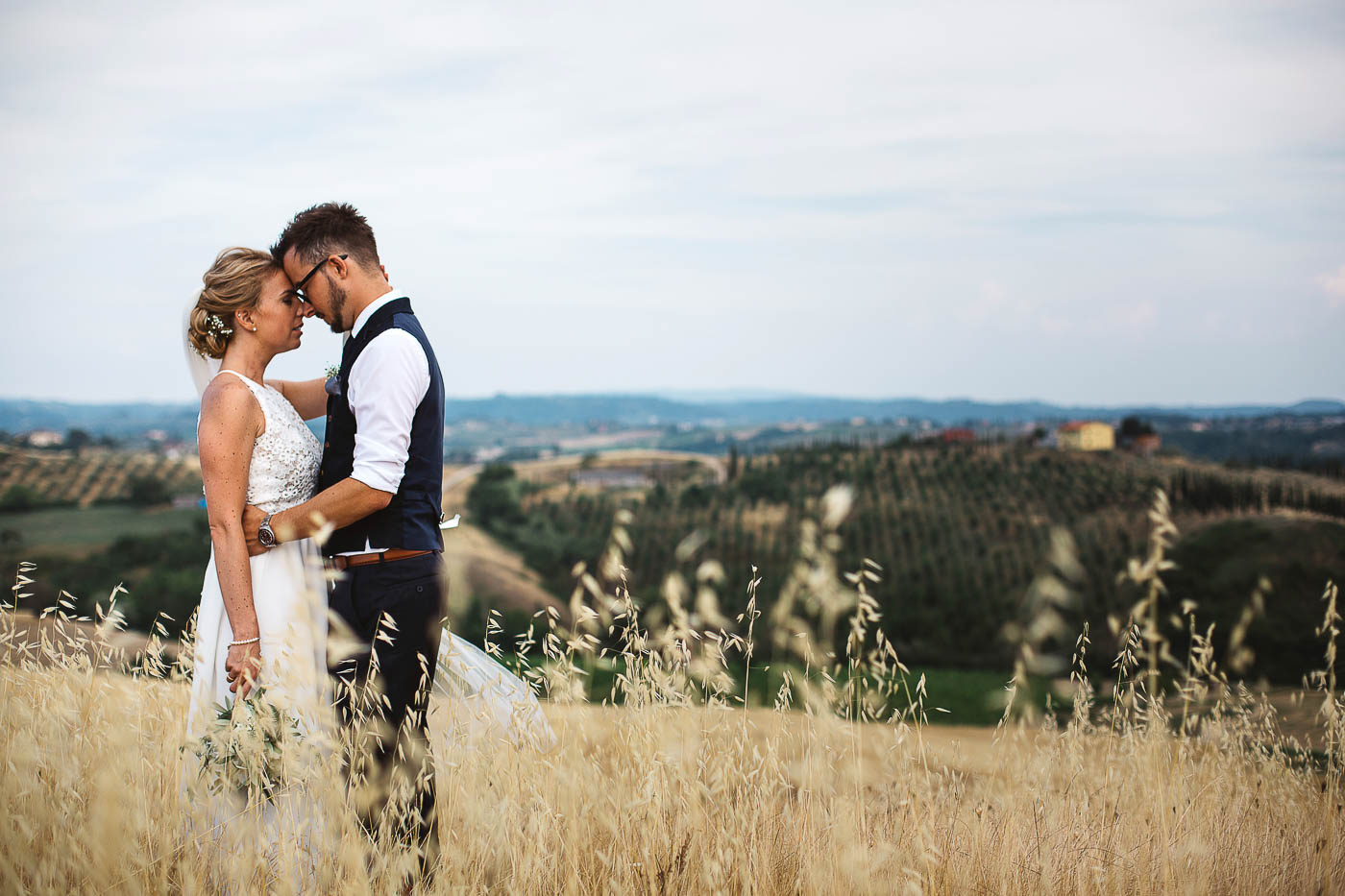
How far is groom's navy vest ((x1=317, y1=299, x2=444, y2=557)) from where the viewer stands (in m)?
2.86

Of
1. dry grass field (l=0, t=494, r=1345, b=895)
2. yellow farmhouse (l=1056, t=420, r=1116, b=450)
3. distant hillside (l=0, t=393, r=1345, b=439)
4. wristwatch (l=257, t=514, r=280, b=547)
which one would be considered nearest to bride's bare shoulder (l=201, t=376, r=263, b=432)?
wristwatch (l=257, t=514, r=280, b=547)

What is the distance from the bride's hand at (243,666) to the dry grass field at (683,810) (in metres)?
0.28

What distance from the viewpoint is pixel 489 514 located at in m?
57.7

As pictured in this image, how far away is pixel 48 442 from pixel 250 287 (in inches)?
3727

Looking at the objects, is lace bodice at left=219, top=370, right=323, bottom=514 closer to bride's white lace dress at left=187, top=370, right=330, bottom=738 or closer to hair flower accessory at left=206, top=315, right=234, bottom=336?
bride's white lace dress at left=187, top=370, right=330, bottom=738

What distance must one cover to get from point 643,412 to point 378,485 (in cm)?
13846

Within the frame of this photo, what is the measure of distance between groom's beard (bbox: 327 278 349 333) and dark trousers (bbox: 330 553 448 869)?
0.81m

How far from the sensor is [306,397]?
3424 mm

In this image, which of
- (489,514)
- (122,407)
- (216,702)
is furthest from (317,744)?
(122,407)

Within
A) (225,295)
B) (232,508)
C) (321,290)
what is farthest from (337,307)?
(232,508)

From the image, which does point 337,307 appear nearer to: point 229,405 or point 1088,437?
point 229,405

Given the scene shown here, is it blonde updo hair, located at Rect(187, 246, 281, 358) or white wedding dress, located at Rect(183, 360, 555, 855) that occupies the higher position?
blonde updo hair, located at Rect(187, 246, 281, 358)

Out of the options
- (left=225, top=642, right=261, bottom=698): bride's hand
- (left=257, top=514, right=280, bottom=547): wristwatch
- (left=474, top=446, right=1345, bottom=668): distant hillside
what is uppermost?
(left=257, top=514, right=280, bottom=547): wristwatch

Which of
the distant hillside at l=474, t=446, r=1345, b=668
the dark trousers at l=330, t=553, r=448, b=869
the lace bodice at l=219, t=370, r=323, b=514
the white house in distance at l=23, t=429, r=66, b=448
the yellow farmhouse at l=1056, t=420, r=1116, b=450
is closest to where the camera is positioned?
the dark trousers at l=330, t=553, r=448, b=869
